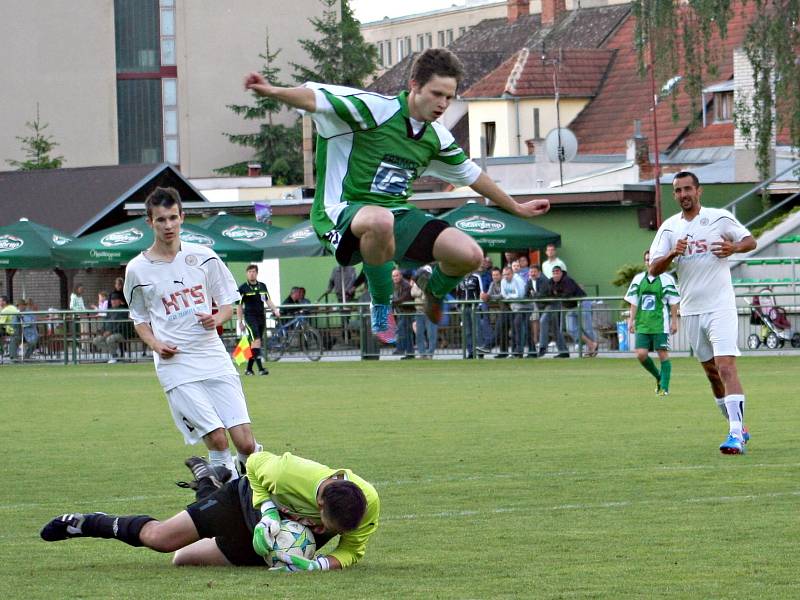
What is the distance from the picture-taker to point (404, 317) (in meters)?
33.8

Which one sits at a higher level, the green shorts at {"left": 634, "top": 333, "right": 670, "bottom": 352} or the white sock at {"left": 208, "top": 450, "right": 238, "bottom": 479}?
the green shorts at {"left": 634, "top": 333, "right": 670, "bottom": 352}

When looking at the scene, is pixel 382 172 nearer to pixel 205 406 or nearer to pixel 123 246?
pixel 205 406

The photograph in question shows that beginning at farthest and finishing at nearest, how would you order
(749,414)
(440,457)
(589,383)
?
1. (589,383)
2. (749,414)
3. (440,457)

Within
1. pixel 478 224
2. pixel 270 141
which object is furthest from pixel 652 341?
pixel 270 141

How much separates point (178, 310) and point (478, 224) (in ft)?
71.7

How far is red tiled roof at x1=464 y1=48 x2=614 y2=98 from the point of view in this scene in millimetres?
63938

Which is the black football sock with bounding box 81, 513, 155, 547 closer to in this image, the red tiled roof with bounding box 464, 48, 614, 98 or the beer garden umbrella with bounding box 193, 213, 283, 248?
the beer garden umbrella with bounding box 193, 213, 283, 248

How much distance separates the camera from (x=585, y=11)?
7612cm

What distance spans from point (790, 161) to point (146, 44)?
135 ft

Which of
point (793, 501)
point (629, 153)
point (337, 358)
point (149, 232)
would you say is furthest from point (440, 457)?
point (629, 153)

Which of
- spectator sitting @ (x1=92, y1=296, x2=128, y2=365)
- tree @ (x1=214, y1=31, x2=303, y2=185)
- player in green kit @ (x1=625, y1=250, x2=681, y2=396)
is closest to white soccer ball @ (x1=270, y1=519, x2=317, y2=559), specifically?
player in green kit @ (x1=625, y1=250, x2=681, y2=396)

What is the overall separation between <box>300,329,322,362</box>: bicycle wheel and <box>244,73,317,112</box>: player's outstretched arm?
970 inches

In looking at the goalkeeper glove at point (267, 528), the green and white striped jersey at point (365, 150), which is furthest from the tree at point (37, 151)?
the goalkeeper glove at point (267, 528)

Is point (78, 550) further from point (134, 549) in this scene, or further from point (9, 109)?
point (9, 109)
